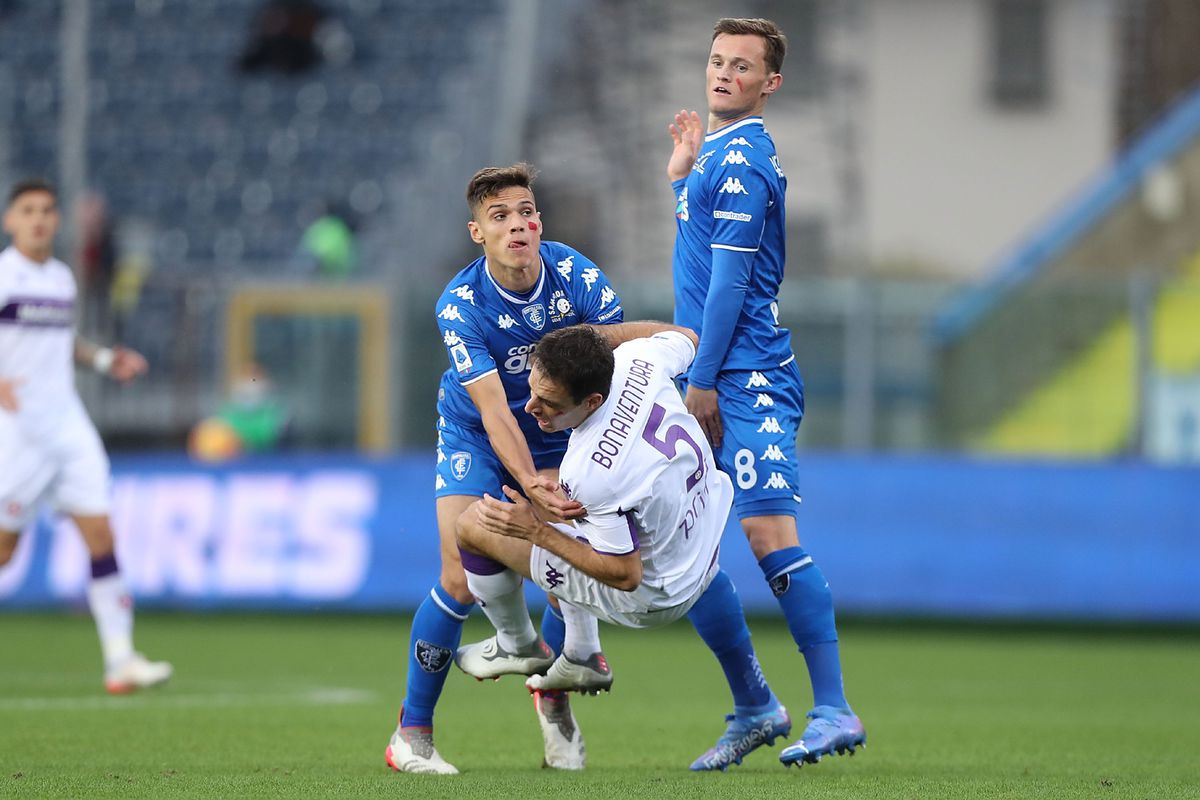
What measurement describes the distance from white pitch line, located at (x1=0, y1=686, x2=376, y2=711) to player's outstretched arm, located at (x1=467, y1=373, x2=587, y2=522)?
3293 millimetres

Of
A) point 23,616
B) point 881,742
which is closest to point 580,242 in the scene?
point 23,616

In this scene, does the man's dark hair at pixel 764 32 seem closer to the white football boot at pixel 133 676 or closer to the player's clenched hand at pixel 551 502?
the player's clenched hand at pixel 551 502

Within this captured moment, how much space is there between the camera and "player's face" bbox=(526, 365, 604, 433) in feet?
19.2

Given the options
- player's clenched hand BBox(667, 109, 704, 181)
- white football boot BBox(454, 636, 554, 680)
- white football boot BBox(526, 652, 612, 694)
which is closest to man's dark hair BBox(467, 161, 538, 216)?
player's clenched hand BBox(667, 109, 704, 181)

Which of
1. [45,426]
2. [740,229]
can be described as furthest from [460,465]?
[45,426]

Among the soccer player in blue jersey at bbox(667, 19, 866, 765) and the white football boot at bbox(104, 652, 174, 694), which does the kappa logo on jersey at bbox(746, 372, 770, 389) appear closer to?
the soccer player in blue jersey at bbox(667, 19, 866, 765)

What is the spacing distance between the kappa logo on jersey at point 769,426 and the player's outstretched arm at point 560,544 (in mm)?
840

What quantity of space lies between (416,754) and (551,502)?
1.21m

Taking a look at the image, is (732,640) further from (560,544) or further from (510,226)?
(510,226)

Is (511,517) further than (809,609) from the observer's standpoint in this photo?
No

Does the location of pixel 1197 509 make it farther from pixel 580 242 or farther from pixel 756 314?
pixel 580 242

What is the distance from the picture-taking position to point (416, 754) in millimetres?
6555

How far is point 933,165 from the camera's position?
1177 inches

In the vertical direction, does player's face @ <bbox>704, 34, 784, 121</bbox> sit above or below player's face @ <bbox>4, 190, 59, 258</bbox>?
above
